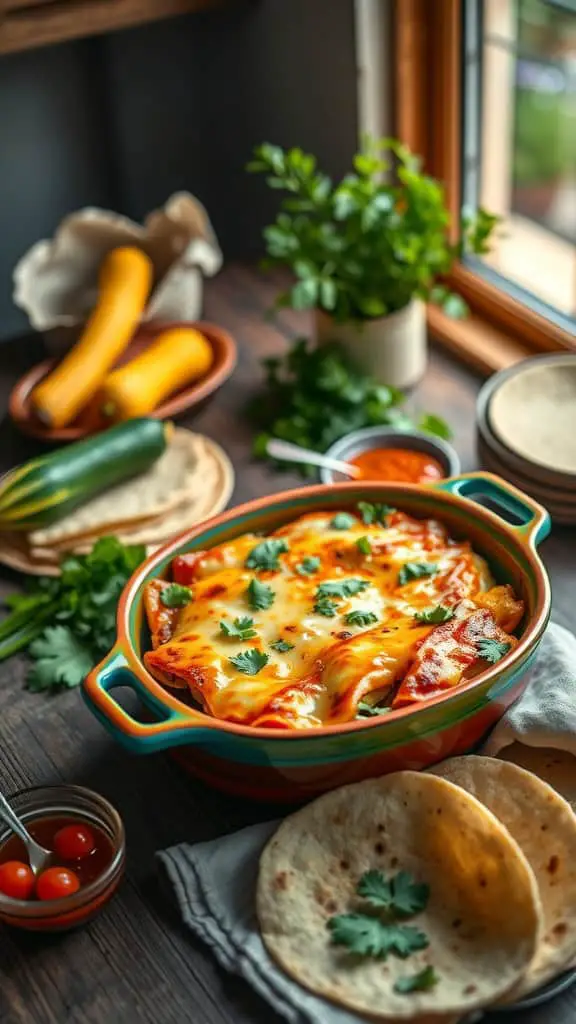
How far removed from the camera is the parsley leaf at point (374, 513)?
1.64 meters

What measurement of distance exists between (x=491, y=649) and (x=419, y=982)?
14.4 inches

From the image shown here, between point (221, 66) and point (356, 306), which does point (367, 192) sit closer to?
point (356, 306)

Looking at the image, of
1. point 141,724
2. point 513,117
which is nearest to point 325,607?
point 141,724

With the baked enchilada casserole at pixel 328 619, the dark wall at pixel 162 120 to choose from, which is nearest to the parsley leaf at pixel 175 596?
the baked enchilada casserole at pixel 328 619

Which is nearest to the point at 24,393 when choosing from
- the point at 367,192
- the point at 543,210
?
the point at 367,192

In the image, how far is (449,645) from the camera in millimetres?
1384

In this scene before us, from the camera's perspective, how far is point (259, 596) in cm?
151

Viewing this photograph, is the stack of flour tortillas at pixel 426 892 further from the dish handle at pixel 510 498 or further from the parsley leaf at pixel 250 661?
the dish handle at pixel 510 498

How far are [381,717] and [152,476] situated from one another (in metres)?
0.81

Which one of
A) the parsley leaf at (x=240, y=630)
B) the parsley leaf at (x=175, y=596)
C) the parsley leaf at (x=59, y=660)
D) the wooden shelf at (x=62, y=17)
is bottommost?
the parsley leaf at (x=59, y=660)


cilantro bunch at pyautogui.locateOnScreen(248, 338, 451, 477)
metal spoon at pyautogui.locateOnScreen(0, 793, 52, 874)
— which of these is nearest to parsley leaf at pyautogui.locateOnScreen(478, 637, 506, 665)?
metal spoon at pyautogui.locateOnScreen(0, 793, 52, 874)

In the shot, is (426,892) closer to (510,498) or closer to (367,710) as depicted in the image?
(367,710)

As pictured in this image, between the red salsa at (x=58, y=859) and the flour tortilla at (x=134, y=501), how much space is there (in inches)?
21.8

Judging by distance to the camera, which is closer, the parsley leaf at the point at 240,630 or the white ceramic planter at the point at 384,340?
the parsley leaf at the point at 240,630
